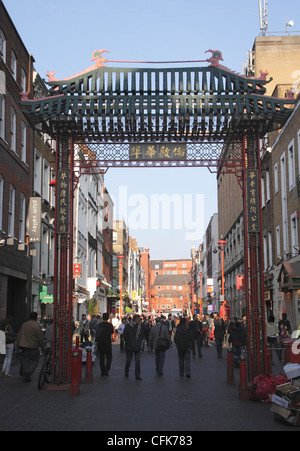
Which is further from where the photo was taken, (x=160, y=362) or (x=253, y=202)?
(x=160, y=362)

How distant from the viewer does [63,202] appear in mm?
14711

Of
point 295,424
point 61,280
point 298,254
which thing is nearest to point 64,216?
point 61,280

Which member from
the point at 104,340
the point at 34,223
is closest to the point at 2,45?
the point at 34,223

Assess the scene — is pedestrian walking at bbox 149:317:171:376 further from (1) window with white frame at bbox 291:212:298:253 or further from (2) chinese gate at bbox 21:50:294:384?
(1) window with white frame at bbox 291:212:298:253

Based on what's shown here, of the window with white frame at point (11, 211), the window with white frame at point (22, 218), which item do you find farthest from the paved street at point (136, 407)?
the window with white frame at point (22, 218)

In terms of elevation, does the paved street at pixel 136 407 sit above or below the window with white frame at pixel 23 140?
below

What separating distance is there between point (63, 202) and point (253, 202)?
190 inches

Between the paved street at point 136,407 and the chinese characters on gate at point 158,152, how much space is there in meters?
5.90

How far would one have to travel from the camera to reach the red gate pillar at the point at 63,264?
14.1 metres

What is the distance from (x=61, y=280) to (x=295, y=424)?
7.04 metres

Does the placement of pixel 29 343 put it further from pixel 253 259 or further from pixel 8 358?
pixel 253 259

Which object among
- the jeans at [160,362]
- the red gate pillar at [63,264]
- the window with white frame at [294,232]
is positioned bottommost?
the jeans at [160,362]

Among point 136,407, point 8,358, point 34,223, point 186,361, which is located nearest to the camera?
point 136,407

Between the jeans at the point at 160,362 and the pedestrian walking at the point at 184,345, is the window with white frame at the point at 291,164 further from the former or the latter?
the jeans at the point at 160,362
